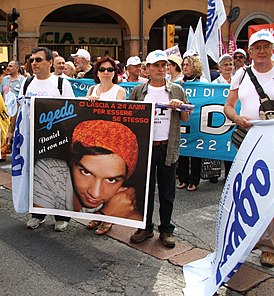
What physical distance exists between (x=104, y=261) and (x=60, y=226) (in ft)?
2.92

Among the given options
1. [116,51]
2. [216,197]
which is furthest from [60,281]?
[116,51]

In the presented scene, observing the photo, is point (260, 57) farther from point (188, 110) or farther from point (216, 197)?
point (216, 197)

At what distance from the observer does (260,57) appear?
3.69 meters

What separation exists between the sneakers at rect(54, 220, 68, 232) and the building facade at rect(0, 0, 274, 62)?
1471cm

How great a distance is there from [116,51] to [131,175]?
21.5 m

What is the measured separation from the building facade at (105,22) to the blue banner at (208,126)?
12765 millimetres

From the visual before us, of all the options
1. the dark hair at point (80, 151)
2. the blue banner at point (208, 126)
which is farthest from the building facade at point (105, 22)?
the dark hair at point (80, 151)

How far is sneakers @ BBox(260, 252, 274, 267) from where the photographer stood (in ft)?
12.6

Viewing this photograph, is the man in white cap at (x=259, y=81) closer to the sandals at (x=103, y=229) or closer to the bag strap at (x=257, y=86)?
the bag strap at (x=257, y=86)

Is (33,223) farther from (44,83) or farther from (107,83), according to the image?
(107,83)

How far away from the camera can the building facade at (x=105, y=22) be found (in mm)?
18844

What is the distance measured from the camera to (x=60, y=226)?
15.5ft

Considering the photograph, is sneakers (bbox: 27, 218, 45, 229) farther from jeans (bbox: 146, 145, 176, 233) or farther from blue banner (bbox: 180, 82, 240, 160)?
blue banner (bbox: 180, 82, 240, 160)

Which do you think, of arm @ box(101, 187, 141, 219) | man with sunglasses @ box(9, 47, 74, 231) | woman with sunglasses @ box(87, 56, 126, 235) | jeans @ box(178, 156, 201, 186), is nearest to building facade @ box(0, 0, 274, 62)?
jeans @ box(178, 156, 201, 186)
